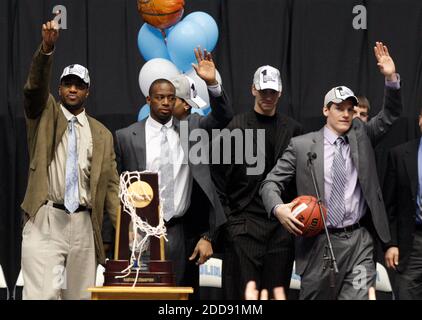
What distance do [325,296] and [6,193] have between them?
11.6 ft

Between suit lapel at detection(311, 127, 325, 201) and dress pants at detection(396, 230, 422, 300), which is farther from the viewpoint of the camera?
dress pants at detection(396, 230, 422, 300)

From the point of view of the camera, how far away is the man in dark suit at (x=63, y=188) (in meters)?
6.93

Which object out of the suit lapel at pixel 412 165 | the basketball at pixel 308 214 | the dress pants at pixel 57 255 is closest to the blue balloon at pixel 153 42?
the dress pants at pixel 57 255

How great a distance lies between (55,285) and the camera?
6.91m

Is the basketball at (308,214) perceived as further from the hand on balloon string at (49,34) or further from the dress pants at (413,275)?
the hand on balloon string at (49,34)

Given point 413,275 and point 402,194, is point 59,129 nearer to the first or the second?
point 402,194

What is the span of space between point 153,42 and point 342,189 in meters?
2.35

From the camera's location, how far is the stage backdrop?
9516mm

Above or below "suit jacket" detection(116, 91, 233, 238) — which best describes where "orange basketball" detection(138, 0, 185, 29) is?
above

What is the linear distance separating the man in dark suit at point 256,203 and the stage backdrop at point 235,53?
1927 millimetres

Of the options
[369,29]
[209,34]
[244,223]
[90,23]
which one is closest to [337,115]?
[244,223]

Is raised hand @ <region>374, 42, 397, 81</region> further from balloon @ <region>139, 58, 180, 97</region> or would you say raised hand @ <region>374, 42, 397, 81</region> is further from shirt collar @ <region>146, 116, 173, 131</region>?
balloon @ <region>139, 58, 180, 97</region>

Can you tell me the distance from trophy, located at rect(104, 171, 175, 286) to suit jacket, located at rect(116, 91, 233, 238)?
0.85m

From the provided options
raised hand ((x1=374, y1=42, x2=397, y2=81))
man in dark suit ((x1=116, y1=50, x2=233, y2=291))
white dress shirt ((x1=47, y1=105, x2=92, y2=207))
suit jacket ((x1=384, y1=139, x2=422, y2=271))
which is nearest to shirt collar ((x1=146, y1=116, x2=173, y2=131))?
man in dark suit ((x1=116, y1=50, x2=233, y2=291))
